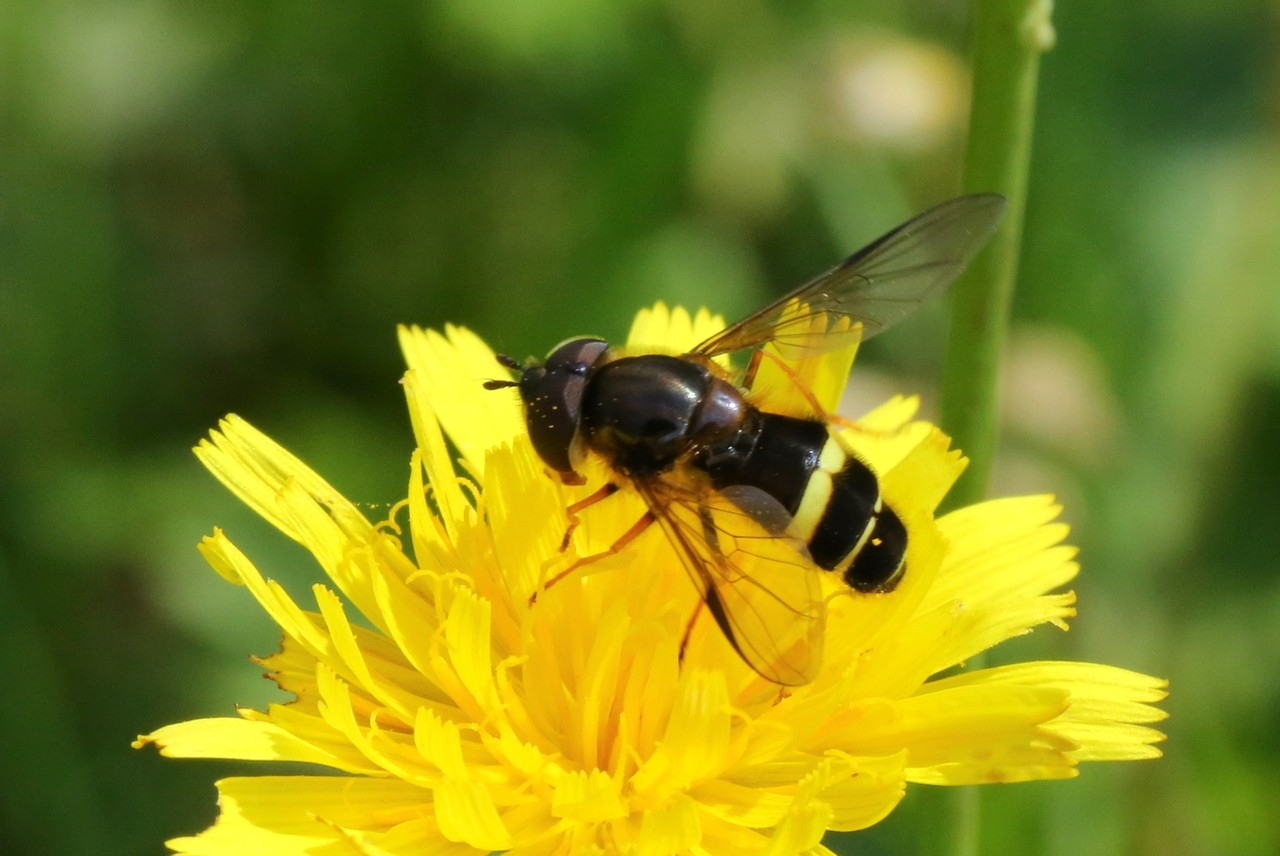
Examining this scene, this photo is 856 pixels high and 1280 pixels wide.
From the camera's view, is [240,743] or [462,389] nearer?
[240,743]

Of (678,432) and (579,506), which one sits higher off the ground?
(678,432)

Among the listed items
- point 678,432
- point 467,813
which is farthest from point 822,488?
point 467,813

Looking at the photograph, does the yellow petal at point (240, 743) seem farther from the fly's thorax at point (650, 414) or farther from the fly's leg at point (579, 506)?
the fly's thorax at point (650, 414)

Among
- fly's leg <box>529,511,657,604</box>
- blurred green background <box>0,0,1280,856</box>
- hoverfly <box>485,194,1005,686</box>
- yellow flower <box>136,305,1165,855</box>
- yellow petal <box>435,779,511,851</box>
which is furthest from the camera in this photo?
blurred green background <box>0,0,1280,856</box>

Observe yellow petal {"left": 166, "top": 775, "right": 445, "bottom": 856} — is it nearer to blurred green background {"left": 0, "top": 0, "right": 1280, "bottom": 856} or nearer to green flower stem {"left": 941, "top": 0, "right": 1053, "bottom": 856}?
green flower stem {"left": 941, "top": 0, "right": 1053, "bottom": 856}

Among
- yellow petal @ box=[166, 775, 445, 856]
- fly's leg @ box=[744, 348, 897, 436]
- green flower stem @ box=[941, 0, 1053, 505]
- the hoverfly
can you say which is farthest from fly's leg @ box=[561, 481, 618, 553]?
green flower stem @ box=[941, 0, 1053, 505]

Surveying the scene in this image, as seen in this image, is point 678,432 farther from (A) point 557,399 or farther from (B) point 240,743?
(B) point 240,743

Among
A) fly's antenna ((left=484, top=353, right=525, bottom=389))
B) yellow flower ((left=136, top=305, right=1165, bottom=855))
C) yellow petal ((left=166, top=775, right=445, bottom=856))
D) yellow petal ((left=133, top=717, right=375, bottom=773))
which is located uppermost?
fly's antenna ((left=484, top=353, right=525, bottom=389))

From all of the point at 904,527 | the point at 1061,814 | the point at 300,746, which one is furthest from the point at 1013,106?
the point at 1061,814
